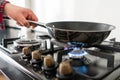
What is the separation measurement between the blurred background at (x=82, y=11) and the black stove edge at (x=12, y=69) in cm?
55

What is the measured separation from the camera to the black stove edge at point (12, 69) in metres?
0.54

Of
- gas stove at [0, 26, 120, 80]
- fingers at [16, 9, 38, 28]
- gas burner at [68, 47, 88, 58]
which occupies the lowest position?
gas stove at [0, 26, 120, 80]

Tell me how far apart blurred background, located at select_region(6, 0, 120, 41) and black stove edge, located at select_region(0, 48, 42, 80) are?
554 mm

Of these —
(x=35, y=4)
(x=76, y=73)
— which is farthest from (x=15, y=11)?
(x=35, y=4)

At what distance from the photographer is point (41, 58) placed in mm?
577

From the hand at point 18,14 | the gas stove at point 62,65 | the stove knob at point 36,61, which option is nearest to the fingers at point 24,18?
the hand at point 18,14

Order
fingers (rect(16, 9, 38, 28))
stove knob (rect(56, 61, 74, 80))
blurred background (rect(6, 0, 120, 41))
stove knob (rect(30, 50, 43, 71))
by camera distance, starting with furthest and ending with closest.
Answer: blurred background (rect(6, 0, 120, 41)), fingers (rect(16, 9, 38, 28)), stove knob (rect(30, 50, 43, 71)), stove knob (rect(56, 61, 74, 80))

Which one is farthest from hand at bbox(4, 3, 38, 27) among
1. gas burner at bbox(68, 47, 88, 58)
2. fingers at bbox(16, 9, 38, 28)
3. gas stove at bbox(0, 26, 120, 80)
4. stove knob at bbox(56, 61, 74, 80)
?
stove knob at bbox(56, 61, 74, 80)

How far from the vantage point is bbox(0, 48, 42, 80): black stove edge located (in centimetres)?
54

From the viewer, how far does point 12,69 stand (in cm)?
65

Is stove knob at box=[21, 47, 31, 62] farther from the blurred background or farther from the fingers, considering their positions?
the blurred background

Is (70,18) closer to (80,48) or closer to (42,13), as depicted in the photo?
Answer: (42,13)

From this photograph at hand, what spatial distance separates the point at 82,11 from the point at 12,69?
597mm

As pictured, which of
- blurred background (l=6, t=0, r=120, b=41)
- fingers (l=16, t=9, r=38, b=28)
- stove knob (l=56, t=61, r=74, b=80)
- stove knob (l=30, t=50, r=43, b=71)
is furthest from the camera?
blurred background (l=6, t=0, r=120, b=41)
